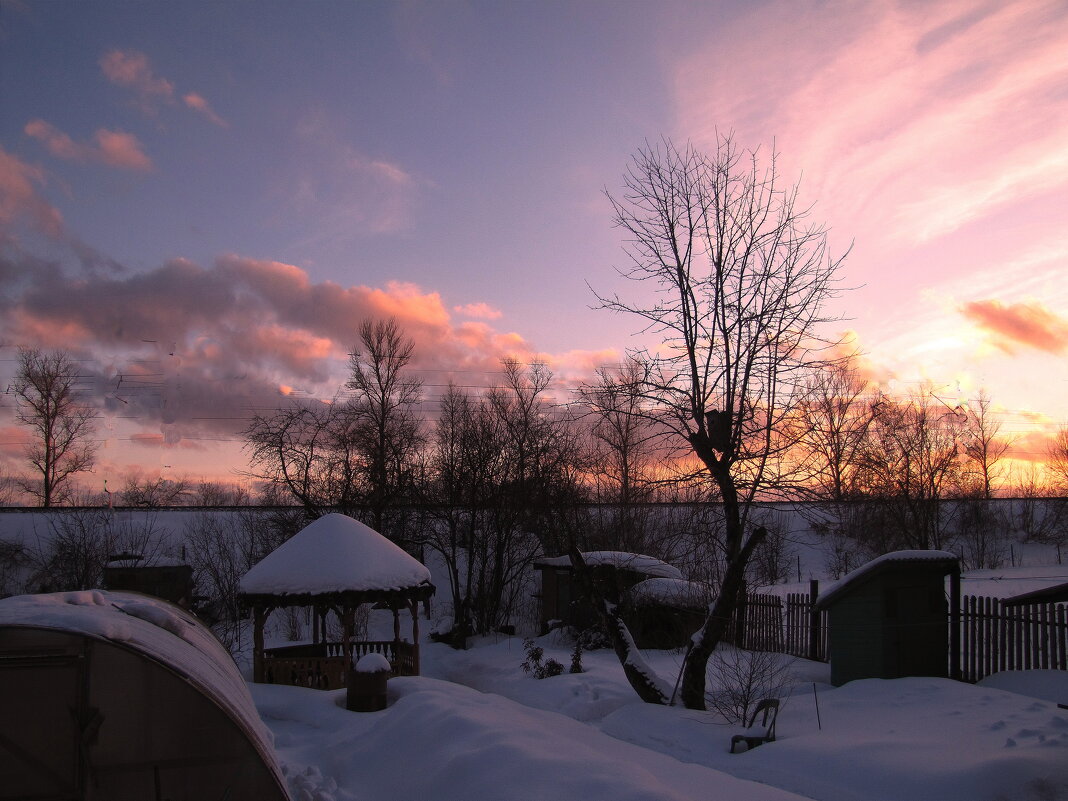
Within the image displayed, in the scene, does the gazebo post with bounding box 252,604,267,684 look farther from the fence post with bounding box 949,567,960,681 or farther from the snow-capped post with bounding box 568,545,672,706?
the fence post with bounding box 949,567,960,681

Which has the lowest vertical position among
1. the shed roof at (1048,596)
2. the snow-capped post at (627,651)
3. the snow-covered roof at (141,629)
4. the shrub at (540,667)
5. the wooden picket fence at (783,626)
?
the shrub at (540,667)

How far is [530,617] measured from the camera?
32.7 meters

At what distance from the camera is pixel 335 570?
16.6 metres

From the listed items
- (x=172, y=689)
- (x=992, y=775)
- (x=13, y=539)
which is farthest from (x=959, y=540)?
(x=13, y=539)

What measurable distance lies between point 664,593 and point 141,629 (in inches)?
690

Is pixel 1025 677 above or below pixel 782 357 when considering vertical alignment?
below

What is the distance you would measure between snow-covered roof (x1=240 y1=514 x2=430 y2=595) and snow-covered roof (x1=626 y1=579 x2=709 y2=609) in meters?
7.42

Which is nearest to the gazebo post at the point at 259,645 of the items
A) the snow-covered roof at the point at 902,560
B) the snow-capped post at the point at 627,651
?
the snow-capped post at the point at 627,651

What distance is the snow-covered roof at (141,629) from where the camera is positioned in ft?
19.6

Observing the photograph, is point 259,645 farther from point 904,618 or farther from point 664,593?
point 904,618

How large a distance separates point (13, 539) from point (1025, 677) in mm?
39232

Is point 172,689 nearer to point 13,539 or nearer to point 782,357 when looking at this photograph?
point 782,357

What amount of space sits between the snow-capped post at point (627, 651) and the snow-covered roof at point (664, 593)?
25.0 ft

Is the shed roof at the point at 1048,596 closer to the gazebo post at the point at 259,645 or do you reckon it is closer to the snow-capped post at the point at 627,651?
the snow-capped post at the point at 627,651
